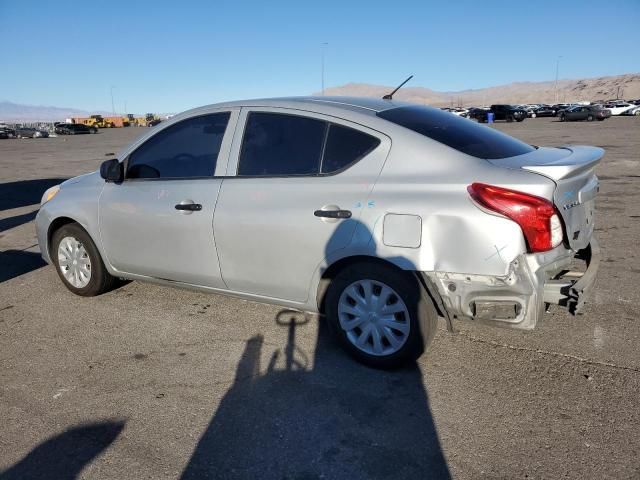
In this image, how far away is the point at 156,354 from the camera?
3754 mm

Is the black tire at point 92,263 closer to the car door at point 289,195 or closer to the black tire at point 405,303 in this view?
the car door at point 289,195

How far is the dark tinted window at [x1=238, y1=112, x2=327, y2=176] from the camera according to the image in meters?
3.56

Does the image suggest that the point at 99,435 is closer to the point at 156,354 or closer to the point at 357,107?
the point at 156,354

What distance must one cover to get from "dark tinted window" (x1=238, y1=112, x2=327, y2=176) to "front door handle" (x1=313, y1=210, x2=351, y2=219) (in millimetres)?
301

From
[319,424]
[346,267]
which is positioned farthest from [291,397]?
[346,267]

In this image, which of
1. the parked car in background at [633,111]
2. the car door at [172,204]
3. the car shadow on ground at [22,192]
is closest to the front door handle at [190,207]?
the car door at [172,204]

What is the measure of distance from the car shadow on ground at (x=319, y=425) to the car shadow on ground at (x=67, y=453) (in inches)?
20.5

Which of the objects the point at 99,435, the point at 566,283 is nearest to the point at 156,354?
the point at 99,435

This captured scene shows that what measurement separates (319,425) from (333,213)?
49.6 inches

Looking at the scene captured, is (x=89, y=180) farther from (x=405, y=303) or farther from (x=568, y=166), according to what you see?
(x=568, y=166)

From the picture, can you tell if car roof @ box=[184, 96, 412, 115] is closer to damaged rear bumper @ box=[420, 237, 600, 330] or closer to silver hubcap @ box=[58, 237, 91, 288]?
damaged rear bumper @ box=[420, 237, 600, 330]

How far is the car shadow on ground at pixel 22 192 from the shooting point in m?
10.6

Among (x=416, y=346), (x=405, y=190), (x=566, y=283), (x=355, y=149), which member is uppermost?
(x=355, y=149)

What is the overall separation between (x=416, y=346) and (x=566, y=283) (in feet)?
3.10
